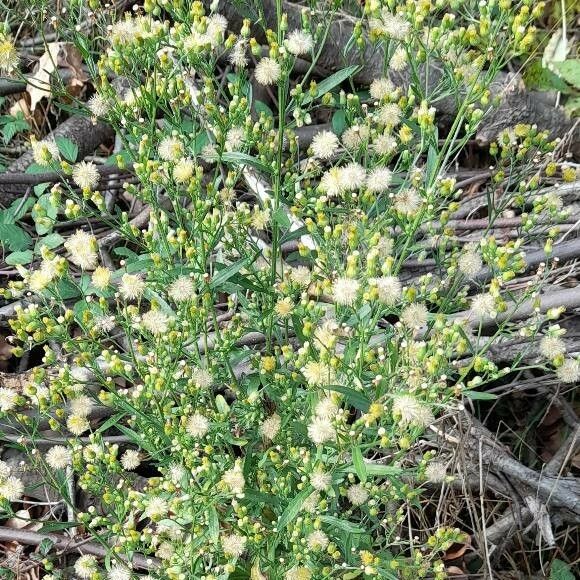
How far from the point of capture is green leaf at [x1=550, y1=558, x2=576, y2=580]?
117 inches

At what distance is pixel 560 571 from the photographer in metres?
2.98

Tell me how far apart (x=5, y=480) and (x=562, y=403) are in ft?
7.77

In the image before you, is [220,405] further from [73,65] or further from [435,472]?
[73,65]

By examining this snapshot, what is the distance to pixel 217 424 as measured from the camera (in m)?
2.35

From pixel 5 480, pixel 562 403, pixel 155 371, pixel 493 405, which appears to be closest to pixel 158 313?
pixel 155 371

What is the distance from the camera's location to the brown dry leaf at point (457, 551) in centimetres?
309

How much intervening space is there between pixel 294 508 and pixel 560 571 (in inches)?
54.9

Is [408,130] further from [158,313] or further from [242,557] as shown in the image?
[242,557]

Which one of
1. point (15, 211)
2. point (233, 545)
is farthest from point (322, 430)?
point (15, 211)

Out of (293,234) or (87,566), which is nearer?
(87,566)

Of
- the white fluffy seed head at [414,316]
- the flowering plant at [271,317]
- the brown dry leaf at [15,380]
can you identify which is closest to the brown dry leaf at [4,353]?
the brown dry leaf at [15,380]

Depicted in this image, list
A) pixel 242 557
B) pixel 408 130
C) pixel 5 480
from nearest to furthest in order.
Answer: pixel 408 130 → pixel 5 480 → pixel 242 557

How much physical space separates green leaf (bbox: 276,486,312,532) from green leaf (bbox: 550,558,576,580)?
Answer: 4.47 ft

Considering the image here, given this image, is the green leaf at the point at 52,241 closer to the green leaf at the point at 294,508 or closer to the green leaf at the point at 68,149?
the green leaf at the point at 68,149
